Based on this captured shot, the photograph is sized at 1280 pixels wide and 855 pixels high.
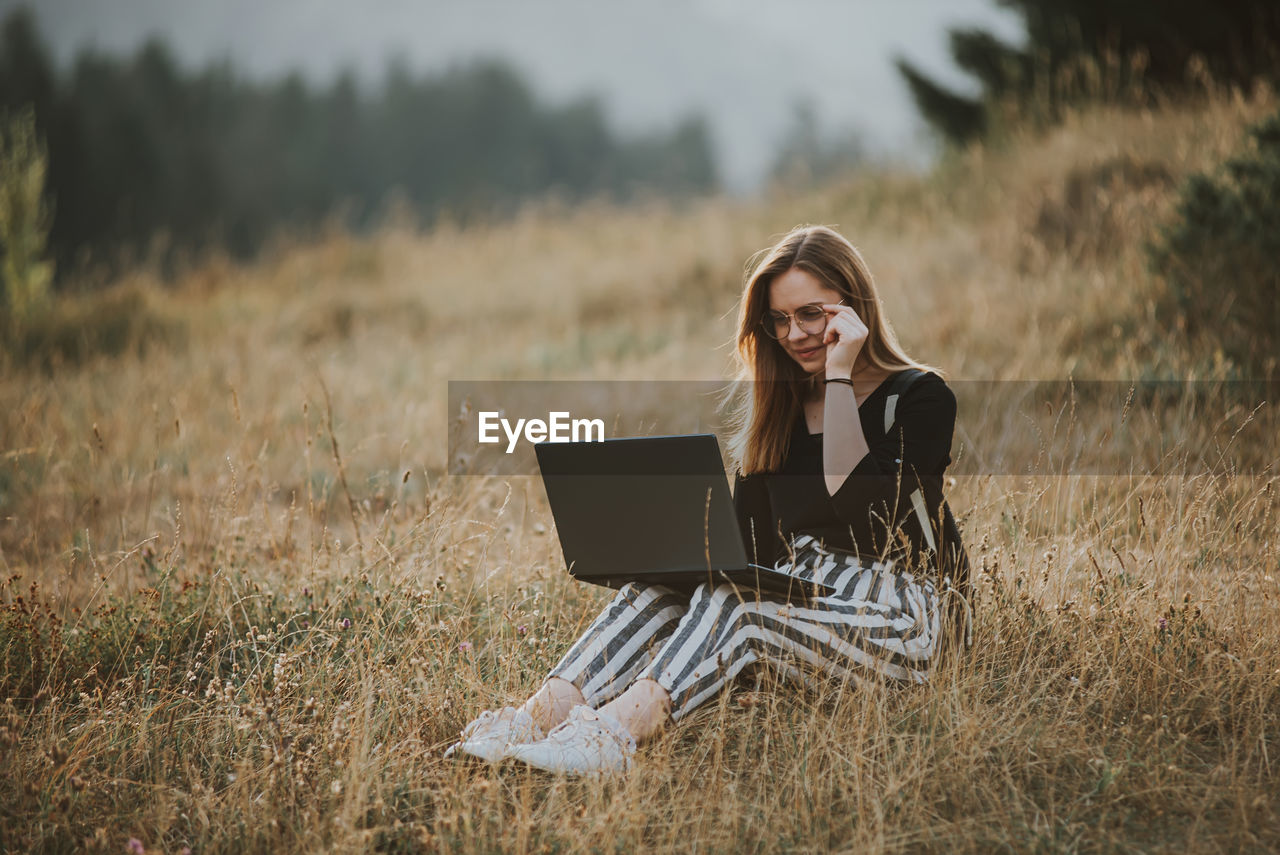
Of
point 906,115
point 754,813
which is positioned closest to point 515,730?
point 754,813

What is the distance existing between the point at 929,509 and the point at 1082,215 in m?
5.14

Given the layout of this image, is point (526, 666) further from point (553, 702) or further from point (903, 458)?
point (903, 458)

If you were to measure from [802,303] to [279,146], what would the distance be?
3322 centimetres

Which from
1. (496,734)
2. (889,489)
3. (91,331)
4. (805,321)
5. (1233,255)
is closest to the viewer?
(496,734)

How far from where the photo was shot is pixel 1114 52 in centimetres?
884

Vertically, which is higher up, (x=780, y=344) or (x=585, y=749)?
(x=780, y=344)

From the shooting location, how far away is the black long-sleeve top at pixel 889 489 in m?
2.40

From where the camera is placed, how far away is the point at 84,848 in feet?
6.59

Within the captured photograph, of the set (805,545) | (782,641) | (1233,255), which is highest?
(1233,255)

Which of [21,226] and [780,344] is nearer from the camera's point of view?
[780,344]

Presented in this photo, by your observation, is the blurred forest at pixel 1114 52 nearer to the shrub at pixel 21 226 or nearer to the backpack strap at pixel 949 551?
the backpack strap at pixel 949 551

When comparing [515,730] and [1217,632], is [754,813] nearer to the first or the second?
[515,730]

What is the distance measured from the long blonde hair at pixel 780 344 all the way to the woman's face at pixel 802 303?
0.8 inches

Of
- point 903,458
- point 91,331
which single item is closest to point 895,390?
point 903,458
